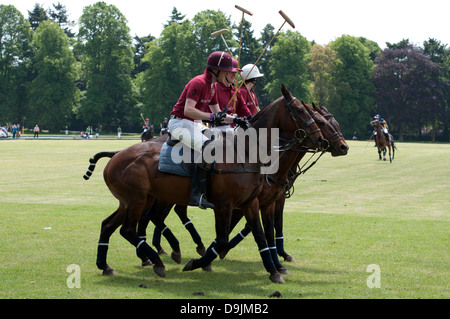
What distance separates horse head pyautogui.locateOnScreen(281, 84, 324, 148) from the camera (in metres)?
8.48

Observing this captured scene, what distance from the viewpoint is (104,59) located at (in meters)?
91.6

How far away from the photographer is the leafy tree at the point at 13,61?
92250 mm

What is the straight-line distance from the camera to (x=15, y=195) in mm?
17828

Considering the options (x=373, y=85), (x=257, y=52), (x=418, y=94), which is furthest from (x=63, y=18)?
(x=418, y=94)

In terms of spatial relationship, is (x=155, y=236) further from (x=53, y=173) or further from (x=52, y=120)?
(x=52, y=120)

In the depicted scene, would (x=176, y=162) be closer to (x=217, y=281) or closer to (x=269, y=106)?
(x=269, y=106)

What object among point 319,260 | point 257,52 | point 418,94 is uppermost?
point 257,52

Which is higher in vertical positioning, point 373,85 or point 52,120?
point 373,85

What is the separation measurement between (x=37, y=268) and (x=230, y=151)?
3.31 metres

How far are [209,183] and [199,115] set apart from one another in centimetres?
97

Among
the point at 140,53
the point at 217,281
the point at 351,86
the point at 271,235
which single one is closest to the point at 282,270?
the point at 271,235

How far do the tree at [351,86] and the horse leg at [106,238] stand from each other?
278 feet

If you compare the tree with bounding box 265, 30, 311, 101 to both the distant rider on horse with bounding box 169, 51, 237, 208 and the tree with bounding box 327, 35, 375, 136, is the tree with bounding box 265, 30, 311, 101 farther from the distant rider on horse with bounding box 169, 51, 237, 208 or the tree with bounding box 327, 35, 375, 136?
the distant rider on horse with bounding box 169, 51, 237, 208

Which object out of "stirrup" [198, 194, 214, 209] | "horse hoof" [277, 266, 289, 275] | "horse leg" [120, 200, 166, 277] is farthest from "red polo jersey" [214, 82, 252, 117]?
"horse hoof" [277, 266, 289, 275]
